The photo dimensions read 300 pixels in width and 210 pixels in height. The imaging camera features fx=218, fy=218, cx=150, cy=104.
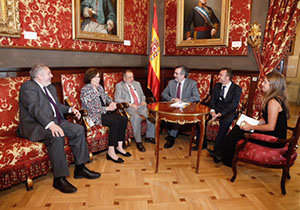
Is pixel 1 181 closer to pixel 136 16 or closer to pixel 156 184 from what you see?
pixel 156 184

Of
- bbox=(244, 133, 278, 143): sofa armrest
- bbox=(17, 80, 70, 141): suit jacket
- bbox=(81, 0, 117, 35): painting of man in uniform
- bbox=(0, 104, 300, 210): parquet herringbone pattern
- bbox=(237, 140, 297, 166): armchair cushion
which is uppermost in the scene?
bbox=(81, 0, 117, 35): painting of man in uniform

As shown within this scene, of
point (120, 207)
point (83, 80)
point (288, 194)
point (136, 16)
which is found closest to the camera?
point (120, 207)

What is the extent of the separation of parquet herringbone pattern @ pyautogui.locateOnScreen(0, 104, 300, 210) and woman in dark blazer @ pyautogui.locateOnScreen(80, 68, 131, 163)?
0.24 m

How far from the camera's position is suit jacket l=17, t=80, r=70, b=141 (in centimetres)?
240

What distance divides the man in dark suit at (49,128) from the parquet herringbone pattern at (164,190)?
0.17 meters

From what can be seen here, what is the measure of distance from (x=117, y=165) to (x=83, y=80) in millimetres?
1384

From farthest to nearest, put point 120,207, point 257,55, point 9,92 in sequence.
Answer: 1. point 257,55
2. point 9,92
3. point 120,207

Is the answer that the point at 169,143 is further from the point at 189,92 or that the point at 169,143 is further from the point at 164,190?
the point at 164,190

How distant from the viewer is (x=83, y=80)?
3.35 metres

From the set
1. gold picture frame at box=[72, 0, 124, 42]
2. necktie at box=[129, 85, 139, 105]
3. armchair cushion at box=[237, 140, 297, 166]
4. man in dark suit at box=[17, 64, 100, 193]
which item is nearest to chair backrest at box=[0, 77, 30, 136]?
man in dark suit at box=[17, 64, 100, 193]

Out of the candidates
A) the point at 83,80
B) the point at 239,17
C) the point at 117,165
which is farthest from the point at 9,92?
the point at 239,17

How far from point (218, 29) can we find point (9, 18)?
3.52 metres

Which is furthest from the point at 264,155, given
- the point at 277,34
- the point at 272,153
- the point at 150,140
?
the point at 277,34

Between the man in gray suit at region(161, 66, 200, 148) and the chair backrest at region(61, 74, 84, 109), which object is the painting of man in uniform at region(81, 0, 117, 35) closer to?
the chair backrest at region(61, 74, 84, 109)
